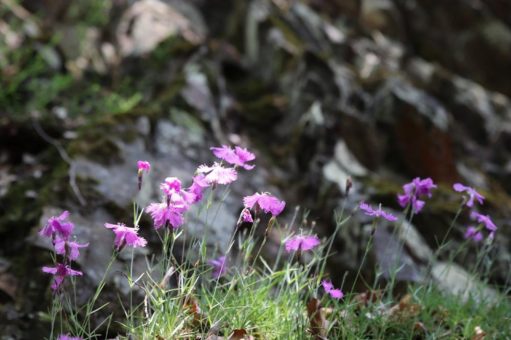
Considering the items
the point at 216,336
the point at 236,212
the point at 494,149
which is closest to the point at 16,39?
the point at 236,212

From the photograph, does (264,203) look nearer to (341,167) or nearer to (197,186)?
(197,186)

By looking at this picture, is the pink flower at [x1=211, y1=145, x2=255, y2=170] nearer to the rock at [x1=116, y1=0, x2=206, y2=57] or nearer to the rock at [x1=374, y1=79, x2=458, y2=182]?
the rock at [x1=374, y1=79, x2=458, y2=182]

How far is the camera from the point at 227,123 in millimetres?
6000

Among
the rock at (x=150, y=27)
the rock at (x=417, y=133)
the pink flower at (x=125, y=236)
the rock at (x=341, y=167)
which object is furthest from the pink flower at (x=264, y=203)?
the rock at (x=150, y=27)

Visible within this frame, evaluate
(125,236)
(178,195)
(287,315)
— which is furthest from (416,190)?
(125,236)

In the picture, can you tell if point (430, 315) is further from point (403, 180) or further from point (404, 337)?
point (403, 180)

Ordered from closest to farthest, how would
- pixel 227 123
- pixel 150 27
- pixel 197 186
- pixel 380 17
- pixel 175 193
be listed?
pixel 175 193, pixel 197 186, pixel 227 123, pixel 150 27, pixel 380 17

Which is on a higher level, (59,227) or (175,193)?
(175,193)

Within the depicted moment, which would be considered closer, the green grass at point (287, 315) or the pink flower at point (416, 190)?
the green grass at point (287, 315)

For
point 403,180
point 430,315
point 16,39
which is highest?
point 16,39

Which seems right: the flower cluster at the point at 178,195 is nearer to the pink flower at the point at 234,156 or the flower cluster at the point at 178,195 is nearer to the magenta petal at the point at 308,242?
the pink flower at the point at 234,156

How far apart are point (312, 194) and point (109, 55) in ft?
12.7

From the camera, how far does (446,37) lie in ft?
35.6

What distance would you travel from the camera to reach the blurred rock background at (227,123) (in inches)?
148
